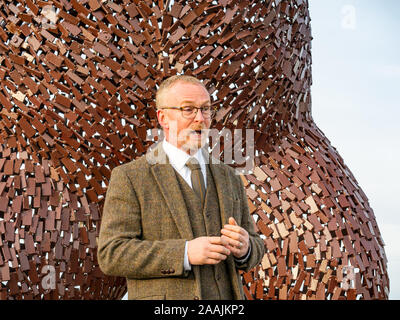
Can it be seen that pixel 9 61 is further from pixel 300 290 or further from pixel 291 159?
pixel 300 290

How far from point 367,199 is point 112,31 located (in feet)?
6.56

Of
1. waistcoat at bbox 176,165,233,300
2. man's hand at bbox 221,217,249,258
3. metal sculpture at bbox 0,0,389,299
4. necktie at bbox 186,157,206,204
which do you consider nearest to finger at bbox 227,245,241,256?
man's hand at bbox 221,217,249,258

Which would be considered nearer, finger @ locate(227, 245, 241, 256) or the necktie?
Result: finger @ locate(227, 245, 241, 256)

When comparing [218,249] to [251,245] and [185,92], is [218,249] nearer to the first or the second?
[251,245]

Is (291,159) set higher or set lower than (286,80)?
lower

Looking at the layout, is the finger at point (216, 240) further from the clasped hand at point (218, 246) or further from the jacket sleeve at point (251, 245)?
the jacket sleeve at point (251, 245)

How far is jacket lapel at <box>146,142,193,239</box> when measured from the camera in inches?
59.7

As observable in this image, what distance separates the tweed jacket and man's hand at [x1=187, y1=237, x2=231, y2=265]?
0.04 metres

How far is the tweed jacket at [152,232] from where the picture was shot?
4.80 feet

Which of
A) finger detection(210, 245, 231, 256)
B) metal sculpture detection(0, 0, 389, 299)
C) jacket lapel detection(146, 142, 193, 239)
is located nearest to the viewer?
finger detection(210, 245, 231, 256)

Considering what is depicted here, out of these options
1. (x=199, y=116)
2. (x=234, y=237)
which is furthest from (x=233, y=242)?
(x=199, y=116)

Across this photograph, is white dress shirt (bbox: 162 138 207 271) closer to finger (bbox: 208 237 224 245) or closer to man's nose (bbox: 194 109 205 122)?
man's nose (bbox: 194 109 205 122)

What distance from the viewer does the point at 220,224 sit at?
159 centimetres
